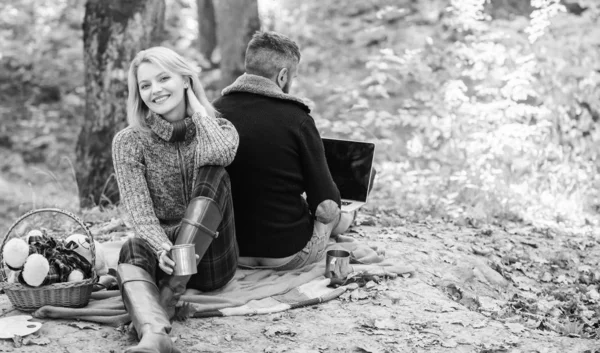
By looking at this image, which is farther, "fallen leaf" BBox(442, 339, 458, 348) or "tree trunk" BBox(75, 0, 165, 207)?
"tree trunk" BBox(75, 0, 165, 207)

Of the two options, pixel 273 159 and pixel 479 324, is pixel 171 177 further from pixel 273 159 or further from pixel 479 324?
pixel 479 324

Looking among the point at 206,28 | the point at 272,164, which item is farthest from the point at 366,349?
the point at 206,28

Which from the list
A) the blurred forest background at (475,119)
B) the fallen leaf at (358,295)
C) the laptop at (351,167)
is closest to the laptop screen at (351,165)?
the laptop at (351,167)

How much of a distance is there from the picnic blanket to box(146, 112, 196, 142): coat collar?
88 centimetres

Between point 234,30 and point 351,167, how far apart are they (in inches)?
186

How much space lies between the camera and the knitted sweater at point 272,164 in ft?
12.1

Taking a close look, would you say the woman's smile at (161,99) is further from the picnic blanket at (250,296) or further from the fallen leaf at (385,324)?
the fallen leaf at (385,324)

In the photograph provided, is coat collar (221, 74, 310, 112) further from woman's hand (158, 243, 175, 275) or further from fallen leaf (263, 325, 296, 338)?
fallen leaf (263, 325, 296, 338)

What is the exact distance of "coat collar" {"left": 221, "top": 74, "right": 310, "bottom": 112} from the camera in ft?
12.3

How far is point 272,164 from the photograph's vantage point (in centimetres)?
370

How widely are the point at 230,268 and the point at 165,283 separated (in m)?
0.49

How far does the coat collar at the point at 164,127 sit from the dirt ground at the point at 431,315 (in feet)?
3.27

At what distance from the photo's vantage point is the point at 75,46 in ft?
36.8

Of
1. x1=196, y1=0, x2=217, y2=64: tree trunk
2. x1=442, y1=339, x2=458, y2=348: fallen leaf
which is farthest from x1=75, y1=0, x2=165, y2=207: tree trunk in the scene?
x1=196, y1=0, x2=217, y2=64: tree trunk
